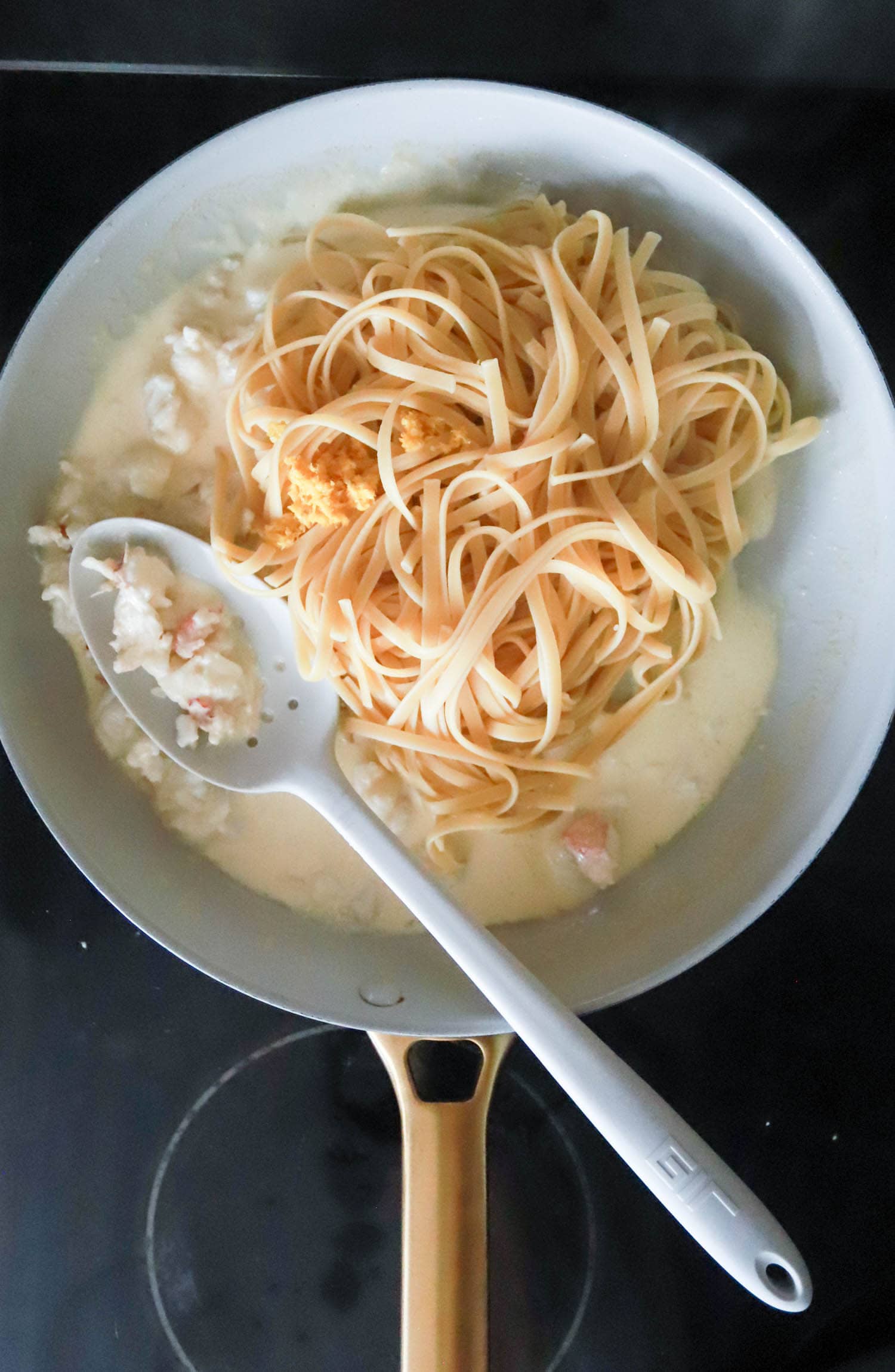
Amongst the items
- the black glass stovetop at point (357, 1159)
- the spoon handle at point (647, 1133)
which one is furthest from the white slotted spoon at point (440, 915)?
the black glass stovetop at point (357, 1159)

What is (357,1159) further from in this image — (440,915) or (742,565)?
(742,565)

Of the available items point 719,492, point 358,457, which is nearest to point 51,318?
point 358,457

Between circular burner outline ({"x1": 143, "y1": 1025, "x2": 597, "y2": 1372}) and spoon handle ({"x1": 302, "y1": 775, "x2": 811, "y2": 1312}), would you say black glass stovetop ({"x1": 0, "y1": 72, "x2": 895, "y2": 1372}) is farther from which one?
spoon handle ({"x1": 302, "y1": 775, "x2": 811, "y2": 1312})

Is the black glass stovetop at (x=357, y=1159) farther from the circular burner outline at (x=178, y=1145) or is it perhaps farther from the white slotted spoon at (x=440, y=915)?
the white slotted spoon at (x=440, y=915)

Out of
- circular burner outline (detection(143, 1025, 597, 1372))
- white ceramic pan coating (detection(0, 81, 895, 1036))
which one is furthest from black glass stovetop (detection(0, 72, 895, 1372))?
white ceramic pan coating (detection(0, 81, 895, 1036))

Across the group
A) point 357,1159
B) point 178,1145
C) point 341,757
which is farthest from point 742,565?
point 178,1145
